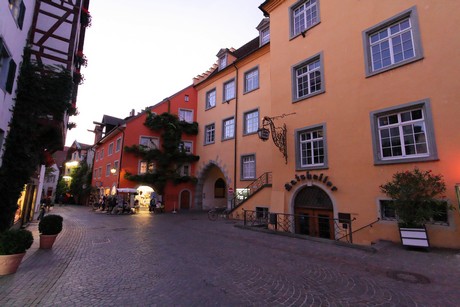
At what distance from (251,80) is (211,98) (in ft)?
20.6

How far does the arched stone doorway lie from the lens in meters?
11.2

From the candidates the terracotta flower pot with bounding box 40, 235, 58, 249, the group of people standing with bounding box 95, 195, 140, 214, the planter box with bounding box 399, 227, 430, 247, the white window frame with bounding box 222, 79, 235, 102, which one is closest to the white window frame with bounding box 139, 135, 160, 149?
the group of people standing with bounding box 95, 195, 140, 214

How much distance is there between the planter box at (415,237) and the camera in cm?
750

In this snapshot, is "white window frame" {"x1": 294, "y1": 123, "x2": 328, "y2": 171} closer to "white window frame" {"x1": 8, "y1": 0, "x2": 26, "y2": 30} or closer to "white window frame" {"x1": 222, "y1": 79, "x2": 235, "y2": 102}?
"white window frame" {"x1": 222, "y1": 79, "x2": 235, "y2": 102}

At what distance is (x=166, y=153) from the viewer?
83.3 ft

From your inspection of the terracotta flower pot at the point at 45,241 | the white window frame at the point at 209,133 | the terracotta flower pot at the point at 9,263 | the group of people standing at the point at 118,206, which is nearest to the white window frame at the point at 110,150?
the group of people standing at the point at 118,206

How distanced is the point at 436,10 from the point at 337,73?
3.83m

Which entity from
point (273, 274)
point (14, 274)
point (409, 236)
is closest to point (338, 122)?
A: point (409, 236)

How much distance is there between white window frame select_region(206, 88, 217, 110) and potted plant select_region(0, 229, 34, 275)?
20.9 metres

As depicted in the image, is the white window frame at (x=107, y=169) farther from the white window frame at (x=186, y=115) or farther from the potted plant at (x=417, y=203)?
the potted plant at (x=417, y=203)

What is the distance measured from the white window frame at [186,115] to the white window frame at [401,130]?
21.0 metres

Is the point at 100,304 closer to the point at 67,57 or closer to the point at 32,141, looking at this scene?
the point at 32,141

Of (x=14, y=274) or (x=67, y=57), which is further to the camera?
(x=67, y=57)

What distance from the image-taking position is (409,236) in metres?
7.70
